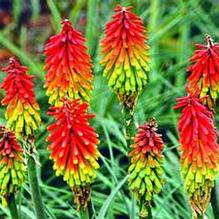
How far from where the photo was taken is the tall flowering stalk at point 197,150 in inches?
104

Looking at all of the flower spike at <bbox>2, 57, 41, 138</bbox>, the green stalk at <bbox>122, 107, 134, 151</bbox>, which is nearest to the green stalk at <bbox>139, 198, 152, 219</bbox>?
the green stalk at <bbox>122, 107, 134, 151</bbox>

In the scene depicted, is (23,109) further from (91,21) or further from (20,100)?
(91,21)

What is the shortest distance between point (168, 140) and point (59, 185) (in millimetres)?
876

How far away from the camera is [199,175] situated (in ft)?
8.82

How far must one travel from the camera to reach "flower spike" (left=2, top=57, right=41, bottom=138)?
2.87 m

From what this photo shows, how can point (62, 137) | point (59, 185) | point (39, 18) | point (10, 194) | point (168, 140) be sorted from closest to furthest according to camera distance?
point (62, 137) < point (10, 194) < point (59, 185) < point (168, 140) < point (39, 18)

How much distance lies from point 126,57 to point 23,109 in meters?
0.44

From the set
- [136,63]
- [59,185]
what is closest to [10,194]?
[136,63]

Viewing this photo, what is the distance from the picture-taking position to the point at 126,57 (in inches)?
114

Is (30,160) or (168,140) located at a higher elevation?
(168,140)

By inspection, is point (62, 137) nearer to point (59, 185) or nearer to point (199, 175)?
point (199, 175)

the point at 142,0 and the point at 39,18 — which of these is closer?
the point at 142,0

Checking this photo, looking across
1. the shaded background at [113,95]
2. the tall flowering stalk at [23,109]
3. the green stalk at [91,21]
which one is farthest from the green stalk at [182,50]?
the tall flowering stalk at [23,109]

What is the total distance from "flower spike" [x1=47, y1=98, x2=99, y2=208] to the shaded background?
0.95 m
